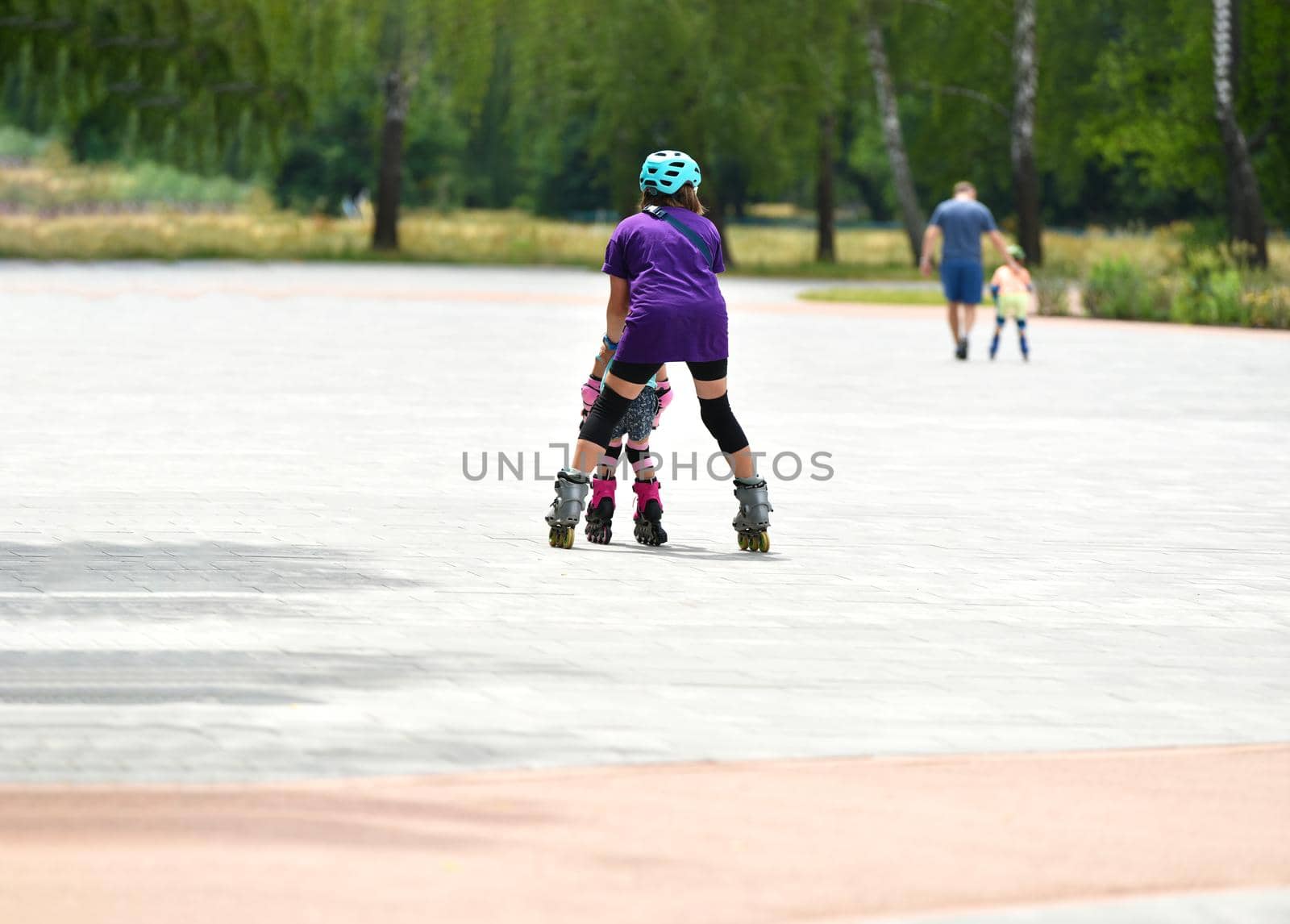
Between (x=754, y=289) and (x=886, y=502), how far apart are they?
106 feet

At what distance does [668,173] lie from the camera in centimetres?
1016

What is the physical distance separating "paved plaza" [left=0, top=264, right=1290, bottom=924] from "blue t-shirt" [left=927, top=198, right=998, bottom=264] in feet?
12.6

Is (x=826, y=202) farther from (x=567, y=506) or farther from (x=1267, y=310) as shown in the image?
(x=567, y=506)

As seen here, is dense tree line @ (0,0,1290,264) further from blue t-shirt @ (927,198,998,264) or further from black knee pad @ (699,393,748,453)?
black knee pad @ (699,393,748,453)

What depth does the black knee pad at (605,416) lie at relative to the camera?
1034 centimetres

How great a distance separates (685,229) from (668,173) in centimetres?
25

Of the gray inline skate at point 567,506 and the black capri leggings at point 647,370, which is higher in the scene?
the black capri leggings at point 647,370

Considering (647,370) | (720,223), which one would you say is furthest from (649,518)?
(720,223)

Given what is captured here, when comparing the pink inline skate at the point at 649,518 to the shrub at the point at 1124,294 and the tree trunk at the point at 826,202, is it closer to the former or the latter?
the shrub at the point at 1124,294

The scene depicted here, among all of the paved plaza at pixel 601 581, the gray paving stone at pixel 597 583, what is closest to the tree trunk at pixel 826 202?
the paved plaza at pixel 601 581

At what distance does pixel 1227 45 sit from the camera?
42.7 meters

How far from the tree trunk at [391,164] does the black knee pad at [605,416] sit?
145 feet

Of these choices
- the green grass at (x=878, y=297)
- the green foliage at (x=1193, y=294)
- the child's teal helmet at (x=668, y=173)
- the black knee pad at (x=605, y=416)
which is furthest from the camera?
the green grass at (x=878, y=297)

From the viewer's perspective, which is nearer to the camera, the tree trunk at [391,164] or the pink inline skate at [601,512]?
the pink inline skate at [601,512]
